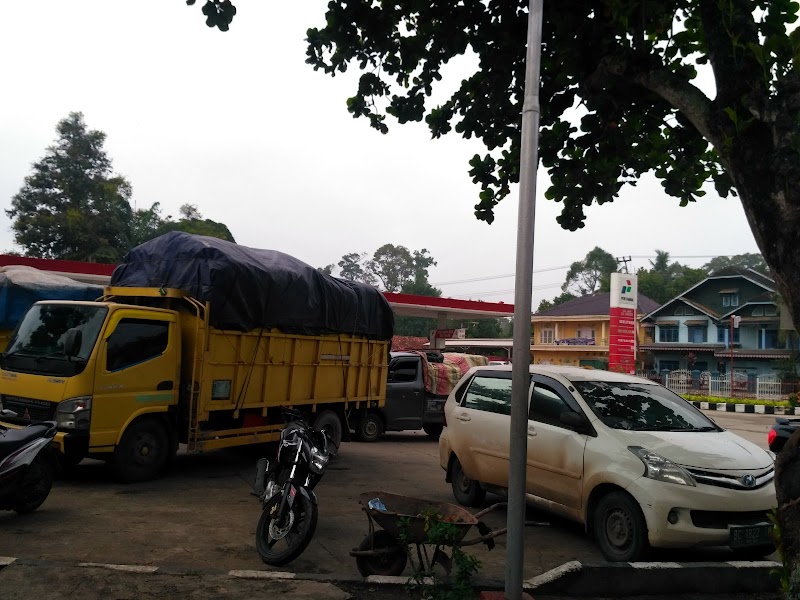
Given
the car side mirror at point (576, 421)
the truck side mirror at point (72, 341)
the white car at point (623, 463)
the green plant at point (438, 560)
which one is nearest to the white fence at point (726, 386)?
the white car at point (623, 463)

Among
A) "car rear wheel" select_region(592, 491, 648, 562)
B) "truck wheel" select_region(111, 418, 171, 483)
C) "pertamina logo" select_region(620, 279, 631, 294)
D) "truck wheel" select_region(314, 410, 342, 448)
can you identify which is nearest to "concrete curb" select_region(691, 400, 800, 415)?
"pertamina logo" select_region(620, 279, 631, 294)

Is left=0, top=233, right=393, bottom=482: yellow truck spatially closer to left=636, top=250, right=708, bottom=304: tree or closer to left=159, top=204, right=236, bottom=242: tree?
left=159, top=204, right=236, bottom=242: tree

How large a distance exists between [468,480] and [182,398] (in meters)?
3.70

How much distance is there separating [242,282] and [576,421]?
459 cm

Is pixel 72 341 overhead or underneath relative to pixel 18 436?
overhead

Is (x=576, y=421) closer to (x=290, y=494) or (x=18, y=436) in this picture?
(x=290, y=494)

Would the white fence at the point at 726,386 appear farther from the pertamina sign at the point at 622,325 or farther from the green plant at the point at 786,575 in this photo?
the green plant at the point at 786,575

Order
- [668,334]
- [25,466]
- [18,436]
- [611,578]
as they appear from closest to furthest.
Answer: [611,578]
[25,466]
[18,436]
[668,334]

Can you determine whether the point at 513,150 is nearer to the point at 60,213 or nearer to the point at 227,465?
the point at 227,465

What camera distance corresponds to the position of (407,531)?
4.40 metres

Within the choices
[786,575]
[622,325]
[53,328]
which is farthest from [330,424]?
[622,325]

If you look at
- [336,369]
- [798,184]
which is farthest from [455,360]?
[798,184]

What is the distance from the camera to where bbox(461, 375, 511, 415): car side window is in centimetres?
728

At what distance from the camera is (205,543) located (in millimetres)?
5770
